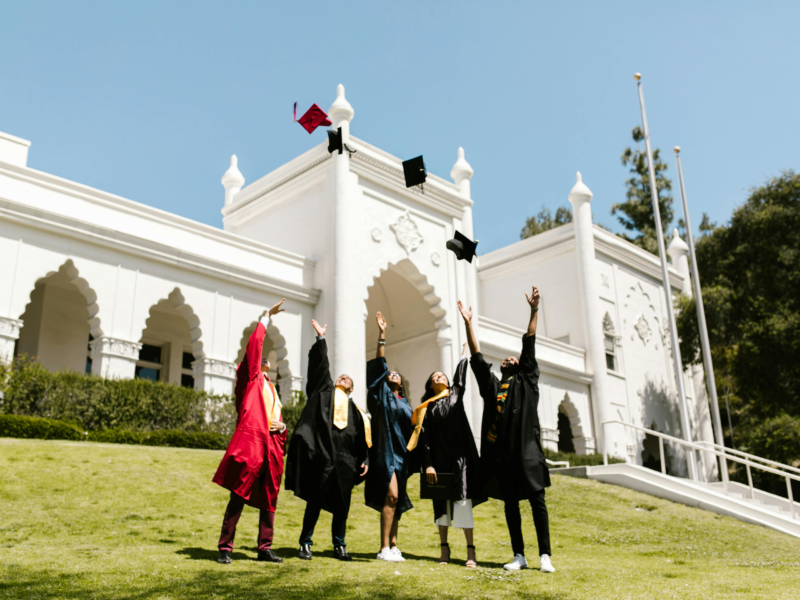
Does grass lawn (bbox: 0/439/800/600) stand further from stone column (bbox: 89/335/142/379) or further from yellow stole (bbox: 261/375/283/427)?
stone column (bbox: 89/335/142/379)

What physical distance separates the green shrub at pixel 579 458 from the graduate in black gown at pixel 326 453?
1552cm

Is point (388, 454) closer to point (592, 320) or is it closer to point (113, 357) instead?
point (113, 357)

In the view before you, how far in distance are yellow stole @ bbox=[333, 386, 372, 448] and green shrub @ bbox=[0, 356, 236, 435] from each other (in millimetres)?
8387

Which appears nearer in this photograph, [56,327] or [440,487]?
[440,487]

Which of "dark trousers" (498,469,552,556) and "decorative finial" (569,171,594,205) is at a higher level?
"decorative finial" (569,171,594,205)

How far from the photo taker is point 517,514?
20.8 ft

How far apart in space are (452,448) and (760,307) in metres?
21.8

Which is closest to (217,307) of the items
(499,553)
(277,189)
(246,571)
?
(277,189)

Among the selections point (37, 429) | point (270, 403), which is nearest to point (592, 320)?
point (37, 429)

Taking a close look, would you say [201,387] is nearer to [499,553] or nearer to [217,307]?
[217,307]

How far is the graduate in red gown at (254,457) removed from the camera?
5945 millimetres

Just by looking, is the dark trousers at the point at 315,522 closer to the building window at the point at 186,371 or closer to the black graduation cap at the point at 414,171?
the black graduation cap at the point at 414,171

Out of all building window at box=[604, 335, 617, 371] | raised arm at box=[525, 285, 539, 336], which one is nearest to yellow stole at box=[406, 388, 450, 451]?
raised arm at box=[525, 285, 539, 336]

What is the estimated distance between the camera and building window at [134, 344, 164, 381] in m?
20.0
